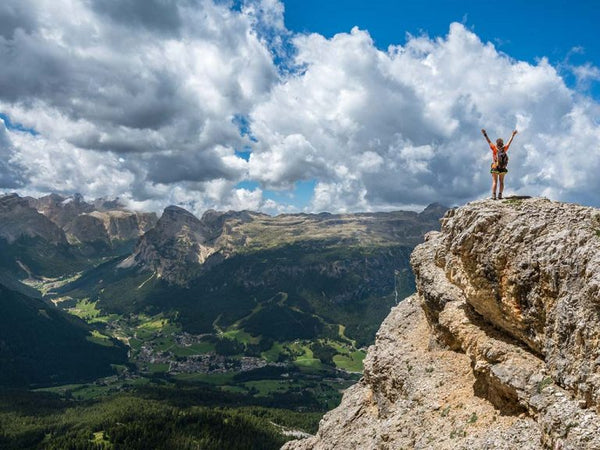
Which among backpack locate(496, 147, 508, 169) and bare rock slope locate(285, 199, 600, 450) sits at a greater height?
backpack locate(496, 147, 508, 169)

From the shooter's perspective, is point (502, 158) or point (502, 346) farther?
point (502, 158)

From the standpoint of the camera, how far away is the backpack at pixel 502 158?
115ft

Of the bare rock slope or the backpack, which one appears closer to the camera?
the bare rock slope

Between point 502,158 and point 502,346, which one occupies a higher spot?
point 502,158

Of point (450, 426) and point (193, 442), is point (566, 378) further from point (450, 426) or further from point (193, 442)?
point (193, 442)

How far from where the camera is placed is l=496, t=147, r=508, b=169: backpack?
115 ft

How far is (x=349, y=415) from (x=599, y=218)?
3139 centimetres

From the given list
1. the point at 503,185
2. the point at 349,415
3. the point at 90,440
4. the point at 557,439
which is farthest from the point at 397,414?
the point at 90,440

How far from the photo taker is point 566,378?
70.5 feet

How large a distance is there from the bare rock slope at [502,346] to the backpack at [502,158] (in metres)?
4.23

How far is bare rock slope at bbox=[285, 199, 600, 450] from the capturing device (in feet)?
68.6

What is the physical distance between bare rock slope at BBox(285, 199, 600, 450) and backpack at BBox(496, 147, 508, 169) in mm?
4232

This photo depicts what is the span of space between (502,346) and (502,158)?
635 inches

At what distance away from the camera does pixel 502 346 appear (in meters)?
28.0
